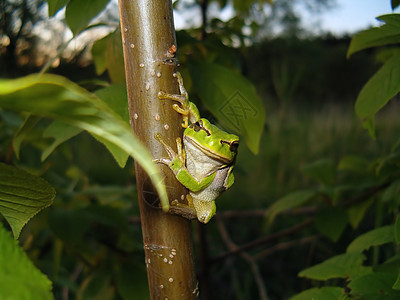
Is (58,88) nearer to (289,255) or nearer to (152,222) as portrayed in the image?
(152,222)

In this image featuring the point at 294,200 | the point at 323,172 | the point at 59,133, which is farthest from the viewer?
the point at 323,172

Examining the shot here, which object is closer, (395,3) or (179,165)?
(179,165)

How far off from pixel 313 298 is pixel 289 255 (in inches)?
55.9

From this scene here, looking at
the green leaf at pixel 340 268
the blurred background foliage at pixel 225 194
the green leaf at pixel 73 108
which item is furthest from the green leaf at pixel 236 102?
the green leaf at pixel 73 108

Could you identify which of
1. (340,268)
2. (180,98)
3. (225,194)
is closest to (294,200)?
(340,268)

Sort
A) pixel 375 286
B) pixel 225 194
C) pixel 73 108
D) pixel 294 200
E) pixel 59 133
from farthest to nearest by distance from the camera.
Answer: pixel 225 194, pixel 294 200, pixel 59 133, pixel 375 286, pixel 73 108

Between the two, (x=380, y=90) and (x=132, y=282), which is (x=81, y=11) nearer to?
(x=380, y=90)

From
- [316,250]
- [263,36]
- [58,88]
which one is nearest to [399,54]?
[58,88]

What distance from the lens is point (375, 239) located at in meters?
0.49

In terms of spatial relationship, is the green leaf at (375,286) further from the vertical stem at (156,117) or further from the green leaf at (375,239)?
the vertical stem at (156,117)

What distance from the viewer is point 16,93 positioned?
0.17 meters

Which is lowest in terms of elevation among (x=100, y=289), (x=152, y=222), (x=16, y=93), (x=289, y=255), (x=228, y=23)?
(x=289, y=255)

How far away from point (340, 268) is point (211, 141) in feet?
0.89

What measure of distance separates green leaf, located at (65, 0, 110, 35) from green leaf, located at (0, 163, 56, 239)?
260 millimetres
